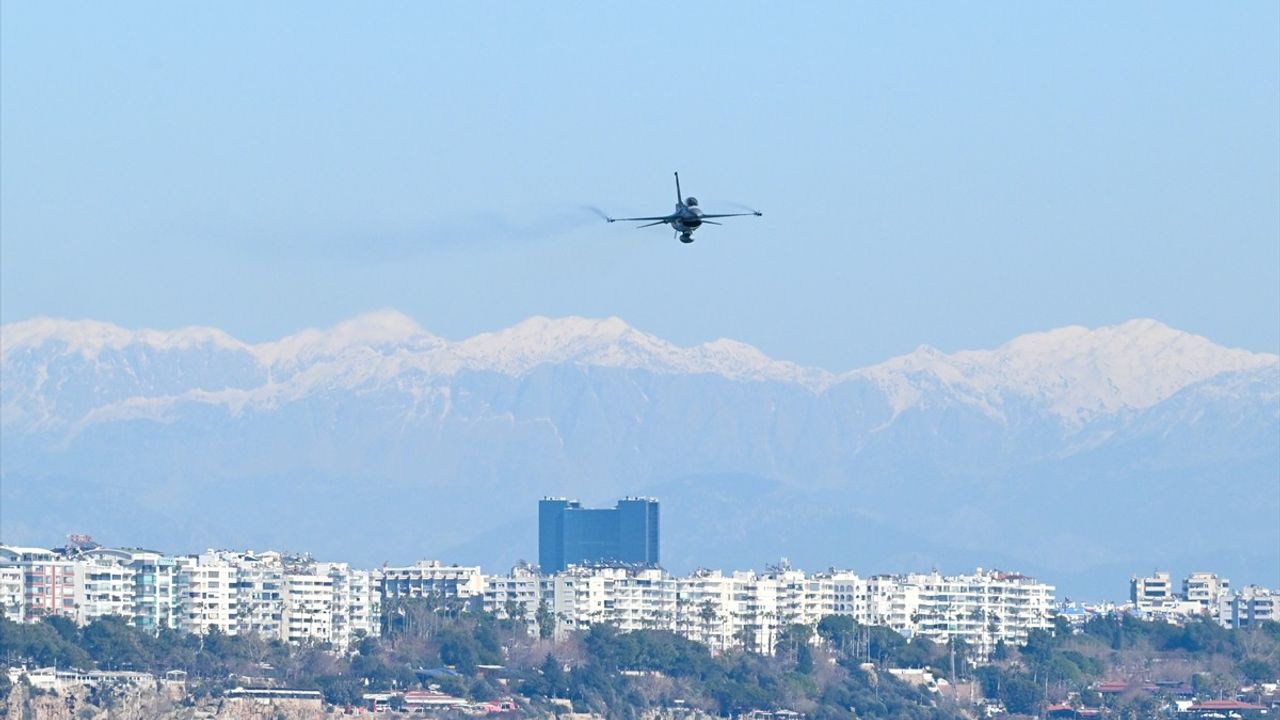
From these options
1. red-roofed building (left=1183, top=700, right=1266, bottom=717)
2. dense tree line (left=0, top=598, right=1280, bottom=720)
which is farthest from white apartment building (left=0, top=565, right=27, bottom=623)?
red-roofed building (left=1183, top=700, right=1266, bottom=717)

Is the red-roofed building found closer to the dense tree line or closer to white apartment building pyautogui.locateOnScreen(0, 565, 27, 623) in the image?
the dense tree line

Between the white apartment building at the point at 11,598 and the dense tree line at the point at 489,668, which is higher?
the white apartment building at the point at 11,598

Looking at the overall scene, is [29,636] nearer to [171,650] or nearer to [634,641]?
[171,650]

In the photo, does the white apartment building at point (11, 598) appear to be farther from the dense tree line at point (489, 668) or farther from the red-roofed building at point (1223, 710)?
the red-roofed building at point (1223, 710)

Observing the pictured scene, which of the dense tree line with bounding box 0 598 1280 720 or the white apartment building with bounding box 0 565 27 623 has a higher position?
the white apartment building with bounding box 0 565 27 623

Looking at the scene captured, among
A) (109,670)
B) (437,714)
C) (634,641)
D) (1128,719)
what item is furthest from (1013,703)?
(109,670)

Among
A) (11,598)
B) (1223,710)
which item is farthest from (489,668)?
(1223,710)

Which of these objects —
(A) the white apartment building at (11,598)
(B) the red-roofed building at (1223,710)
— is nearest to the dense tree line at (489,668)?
(B) the red-roofed building at (1223,710)

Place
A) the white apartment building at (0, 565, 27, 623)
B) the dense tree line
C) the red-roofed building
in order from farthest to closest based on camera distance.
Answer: the red-roofed building, the white apartment building at (0, 565, 27, 623), the dense tree line

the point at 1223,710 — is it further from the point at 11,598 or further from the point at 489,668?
the point at 11,598
